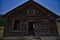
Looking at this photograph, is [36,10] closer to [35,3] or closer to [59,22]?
[35,3]

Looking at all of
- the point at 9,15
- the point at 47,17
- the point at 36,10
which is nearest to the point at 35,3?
the point at 36,10

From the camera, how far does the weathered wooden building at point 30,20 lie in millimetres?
14938

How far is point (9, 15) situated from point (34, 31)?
2755 millimetres

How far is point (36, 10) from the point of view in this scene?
15453 mm

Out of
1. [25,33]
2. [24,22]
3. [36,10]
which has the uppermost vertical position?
[36,10]

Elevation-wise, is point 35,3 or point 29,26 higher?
point 35,3

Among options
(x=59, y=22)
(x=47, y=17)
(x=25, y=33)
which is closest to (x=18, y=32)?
(x=25, y=33)

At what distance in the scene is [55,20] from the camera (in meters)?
15.1

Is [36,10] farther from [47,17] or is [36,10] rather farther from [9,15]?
[9,15]

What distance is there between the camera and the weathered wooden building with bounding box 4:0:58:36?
14938mm

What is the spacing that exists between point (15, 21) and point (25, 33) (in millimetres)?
1656

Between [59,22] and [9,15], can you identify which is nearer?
[59,22]

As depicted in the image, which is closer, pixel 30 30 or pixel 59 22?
pixel 59 22

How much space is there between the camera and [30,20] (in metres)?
15.2
